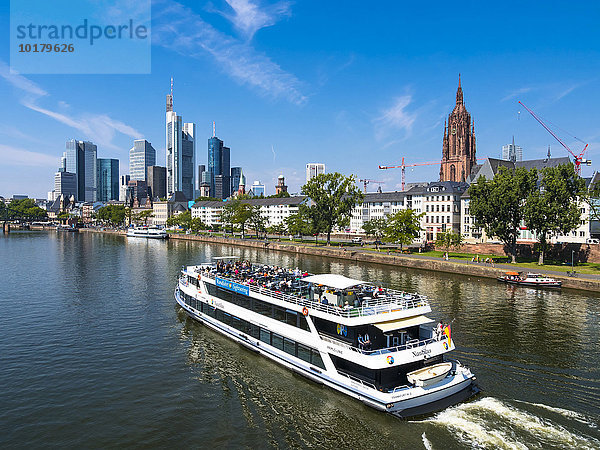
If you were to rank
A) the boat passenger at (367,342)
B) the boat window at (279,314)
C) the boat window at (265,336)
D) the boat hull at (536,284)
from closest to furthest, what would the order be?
the boat passenger at (367,342), the boat window at (279,314), the boat window at (265,336), the boat hull at (536,284)

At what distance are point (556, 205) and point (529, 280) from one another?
68.4 ft

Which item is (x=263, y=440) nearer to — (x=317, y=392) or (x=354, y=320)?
(x=317, y=392)

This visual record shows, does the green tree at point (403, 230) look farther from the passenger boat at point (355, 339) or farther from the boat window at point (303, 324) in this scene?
the boat window at point (303, 324)

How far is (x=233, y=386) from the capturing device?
26.4m

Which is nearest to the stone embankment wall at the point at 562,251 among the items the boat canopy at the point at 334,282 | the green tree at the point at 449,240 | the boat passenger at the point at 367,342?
the green tree at the point at 449,240

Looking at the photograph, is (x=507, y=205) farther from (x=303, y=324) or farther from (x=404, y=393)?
(x=404, y=393)

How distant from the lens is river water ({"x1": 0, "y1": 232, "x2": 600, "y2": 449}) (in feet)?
68.0

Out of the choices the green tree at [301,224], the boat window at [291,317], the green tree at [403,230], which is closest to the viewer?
the boat window at [291,317]

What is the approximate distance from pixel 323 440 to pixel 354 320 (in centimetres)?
707

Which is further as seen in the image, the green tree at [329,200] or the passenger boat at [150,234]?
the passenger boat at [150,234]

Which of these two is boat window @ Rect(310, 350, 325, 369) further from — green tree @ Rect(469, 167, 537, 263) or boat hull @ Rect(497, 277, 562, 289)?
green tree @ Rect(469, 167, 537, 263)

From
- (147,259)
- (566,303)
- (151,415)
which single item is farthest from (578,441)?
(147,259)

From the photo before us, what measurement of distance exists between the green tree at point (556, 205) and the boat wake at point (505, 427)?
193ft

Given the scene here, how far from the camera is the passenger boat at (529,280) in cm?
5859
